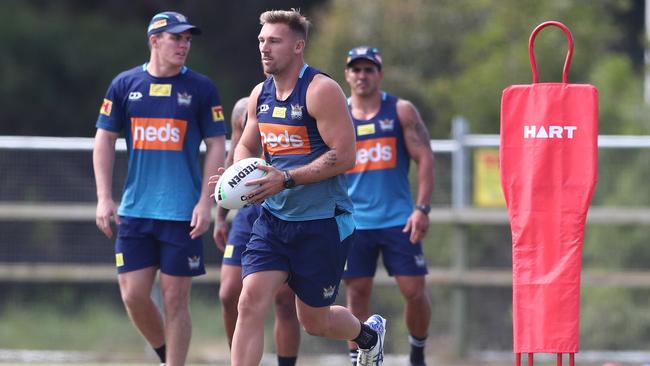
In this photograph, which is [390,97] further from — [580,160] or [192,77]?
[580,160]

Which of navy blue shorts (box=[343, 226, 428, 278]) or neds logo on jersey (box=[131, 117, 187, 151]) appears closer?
neds logo on jersey (box=[131, 117, 187, 151])

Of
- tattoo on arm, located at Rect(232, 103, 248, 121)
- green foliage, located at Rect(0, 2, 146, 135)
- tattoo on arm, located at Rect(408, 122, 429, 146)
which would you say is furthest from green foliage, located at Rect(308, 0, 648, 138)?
tattoo on arm, located at Rect(232, 103, 248, 121)

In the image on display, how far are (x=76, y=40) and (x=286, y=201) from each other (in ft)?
52.5

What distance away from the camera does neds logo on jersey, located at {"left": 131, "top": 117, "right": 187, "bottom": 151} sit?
8008 mm

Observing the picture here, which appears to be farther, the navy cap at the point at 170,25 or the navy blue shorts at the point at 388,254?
the navy blue shorts at the point at 388,254

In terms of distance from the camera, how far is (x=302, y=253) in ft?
22.4

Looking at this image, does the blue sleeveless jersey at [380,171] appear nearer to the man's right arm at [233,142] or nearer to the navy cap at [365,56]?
the navy cap at [365,56]

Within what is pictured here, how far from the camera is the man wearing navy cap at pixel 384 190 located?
8.91 meters

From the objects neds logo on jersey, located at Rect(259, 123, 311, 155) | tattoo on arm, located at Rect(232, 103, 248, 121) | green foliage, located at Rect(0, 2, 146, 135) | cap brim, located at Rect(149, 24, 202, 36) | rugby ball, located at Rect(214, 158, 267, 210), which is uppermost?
green foliage, located at Rect(0, 2, 146, 135)

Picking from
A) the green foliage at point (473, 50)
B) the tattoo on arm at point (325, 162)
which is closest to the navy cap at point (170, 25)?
the tattoo on arm at point (325, 162)

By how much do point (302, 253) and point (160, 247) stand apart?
1.54 m

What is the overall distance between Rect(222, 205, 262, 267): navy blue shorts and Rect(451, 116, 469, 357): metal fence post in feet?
12.0

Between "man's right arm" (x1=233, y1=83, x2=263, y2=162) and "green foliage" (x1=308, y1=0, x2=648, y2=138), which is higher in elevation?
"green foliage" (x1=308, y1=0, x2=648, y2=138)

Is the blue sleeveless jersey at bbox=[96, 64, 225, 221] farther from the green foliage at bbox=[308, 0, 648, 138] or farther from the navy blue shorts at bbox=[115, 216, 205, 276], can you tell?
the green foliage at bbox=[308, 0, 648, 138]
